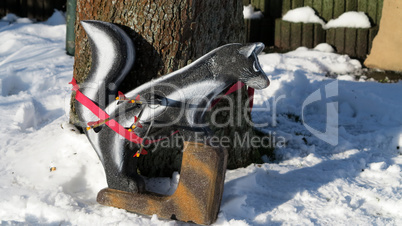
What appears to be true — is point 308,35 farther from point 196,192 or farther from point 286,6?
point 196,192

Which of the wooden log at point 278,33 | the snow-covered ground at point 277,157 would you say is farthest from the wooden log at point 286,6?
the snow-covered ground at point 277,157

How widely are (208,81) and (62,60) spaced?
9.31 feet

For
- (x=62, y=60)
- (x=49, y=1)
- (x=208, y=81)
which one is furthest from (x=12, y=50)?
(x=208, y=81)

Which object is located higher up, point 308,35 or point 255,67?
point 255,67

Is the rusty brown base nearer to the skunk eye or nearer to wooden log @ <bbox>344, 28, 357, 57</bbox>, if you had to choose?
the skunk eye

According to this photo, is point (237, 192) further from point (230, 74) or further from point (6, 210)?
point (6, 210)

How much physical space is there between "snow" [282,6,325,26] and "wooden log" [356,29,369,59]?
465mm

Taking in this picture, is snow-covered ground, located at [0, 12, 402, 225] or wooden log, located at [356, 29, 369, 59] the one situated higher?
wooden log, located at [356, 29, 369, 59]

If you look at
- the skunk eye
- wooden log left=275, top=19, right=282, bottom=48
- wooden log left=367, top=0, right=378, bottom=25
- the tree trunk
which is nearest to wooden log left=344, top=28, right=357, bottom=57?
wooden log left=367, top=0, right=378, bottom=25

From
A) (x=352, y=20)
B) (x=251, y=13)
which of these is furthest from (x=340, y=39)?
(x=251, y=13)

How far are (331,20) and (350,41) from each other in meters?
0.36

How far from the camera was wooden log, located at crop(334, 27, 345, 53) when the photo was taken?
6160 mm

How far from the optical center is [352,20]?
614cm

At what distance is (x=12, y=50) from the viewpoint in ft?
18.0
